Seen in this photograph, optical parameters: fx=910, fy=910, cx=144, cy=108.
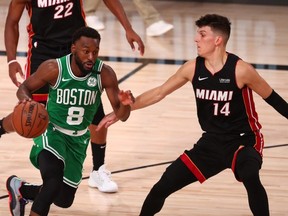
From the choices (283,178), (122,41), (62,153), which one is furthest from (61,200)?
(122,41)

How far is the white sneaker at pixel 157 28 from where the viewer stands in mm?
13258

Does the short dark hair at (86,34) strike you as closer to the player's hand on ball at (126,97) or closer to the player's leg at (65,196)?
the player's hand on ball at (126,97)

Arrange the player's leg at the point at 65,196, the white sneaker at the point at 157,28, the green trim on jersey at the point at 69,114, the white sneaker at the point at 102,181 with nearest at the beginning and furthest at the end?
the green trim on jersey at the point at 69,114
the player's leg at the point at 65,196
the white sneaker at the point at 102,181
the white sneaker at the point at 157,28

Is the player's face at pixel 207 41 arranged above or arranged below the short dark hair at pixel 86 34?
below

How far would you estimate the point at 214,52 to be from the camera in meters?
5.88

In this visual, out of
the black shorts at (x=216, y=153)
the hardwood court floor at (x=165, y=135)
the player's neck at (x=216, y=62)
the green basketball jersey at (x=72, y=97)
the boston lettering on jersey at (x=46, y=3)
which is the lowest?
the hardwood court floor at (x=165, y=135)

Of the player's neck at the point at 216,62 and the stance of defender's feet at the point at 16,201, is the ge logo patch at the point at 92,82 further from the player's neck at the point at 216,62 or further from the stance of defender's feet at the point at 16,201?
the stance of defender's feet at the point at 16,201

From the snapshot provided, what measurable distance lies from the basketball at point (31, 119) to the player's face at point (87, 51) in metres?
0.41

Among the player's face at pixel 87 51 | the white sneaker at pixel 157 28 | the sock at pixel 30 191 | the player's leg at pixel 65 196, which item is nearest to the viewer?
the player's face at pixel 87 51

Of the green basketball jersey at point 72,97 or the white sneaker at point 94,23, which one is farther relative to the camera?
the white sneaker at point 94,23

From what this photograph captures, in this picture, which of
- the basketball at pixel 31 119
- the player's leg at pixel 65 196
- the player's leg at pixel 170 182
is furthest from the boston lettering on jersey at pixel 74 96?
the player's leg at pixel 170 182

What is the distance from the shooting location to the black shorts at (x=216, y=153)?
5.80 metres

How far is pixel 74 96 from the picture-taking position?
233 inches

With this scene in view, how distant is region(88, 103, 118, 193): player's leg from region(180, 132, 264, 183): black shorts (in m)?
1.21
